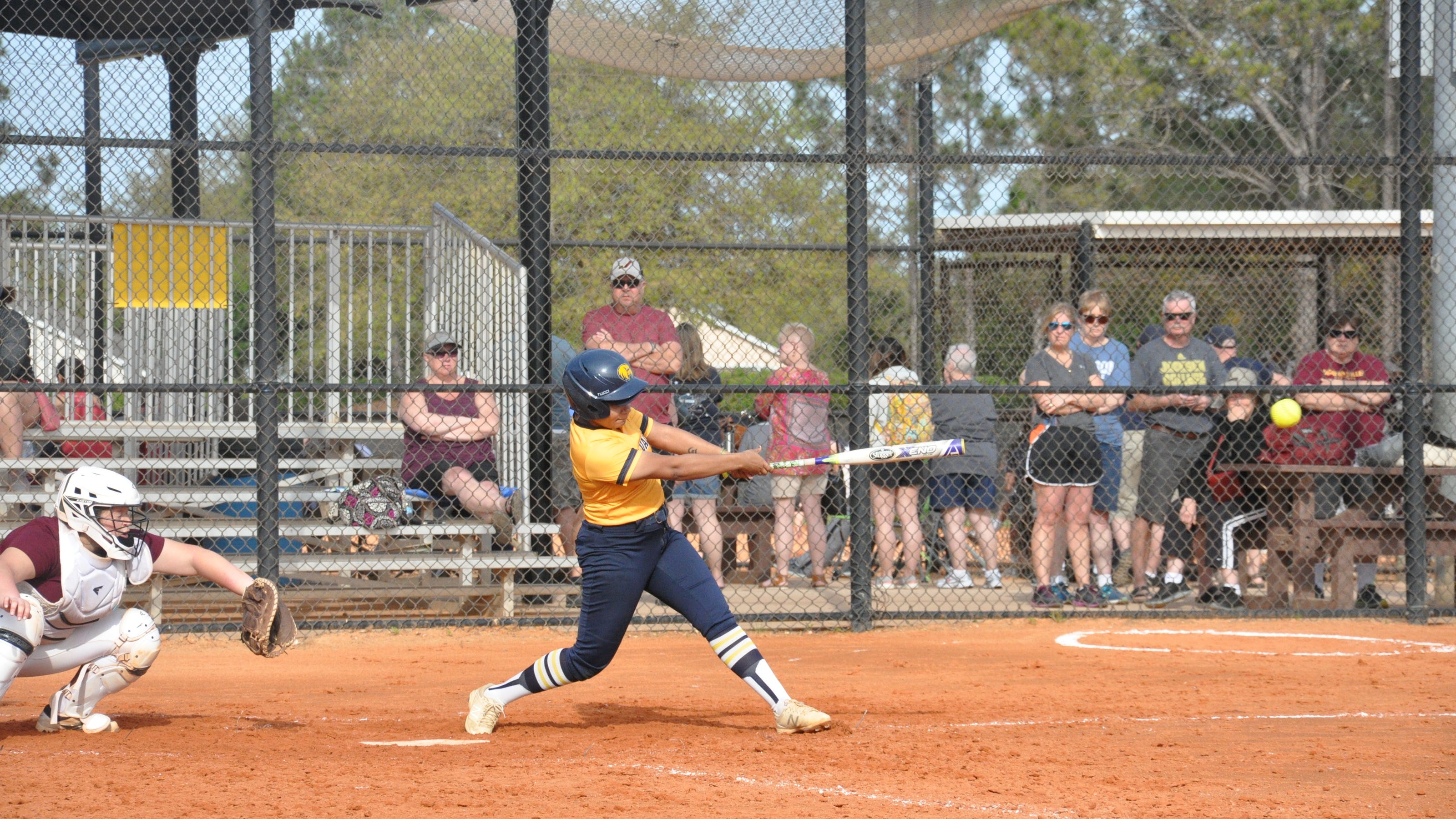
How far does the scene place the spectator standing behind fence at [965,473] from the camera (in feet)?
30.4

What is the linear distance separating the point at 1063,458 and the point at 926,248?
3235 millimetres

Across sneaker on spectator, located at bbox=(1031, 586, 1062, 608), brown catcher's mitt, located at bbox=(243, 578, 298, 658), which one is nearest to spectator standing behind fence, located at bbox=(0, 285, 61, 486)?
brown catcher's mitt, located at bbox=(243, 578, 298, 658)

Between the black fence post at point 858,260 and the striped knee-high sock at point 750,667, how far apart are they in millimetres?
2849

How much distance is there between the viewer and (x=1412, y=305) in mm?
8258

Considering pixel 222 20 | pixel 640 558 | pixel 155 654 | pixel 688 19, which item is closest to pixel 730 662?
pixel 640 558

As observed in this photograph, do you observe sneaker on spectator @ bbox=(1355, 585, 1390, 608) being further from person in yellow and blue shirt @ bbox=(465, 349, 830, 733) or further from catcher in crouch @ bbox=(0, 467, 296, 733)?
catcher in crouch @ bbox=(0, 467, 296, 733)

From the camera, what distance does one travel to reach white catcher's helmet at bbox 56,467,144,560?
16.2ft

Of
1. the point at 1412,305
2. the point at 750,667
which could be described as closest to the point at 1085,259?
the point at 1412,305

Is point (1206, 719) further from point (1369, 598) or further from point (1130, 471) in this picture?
point (1130, 471)

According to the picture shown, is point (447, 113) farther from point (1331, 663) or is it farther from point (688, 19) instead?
point (1331, 663)

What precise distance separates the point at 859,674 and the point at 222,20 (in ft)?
23.9

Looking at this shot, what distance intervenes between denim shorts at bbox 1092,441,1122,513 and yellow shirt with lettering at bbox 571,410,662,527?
450 cm

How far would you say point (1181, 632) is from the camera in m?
8.05

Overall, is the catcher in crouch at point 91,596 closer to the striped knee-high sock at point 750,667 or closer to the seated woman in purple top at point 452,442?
the striped knee-high sock at point 750,667
